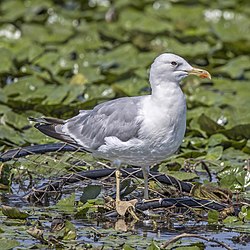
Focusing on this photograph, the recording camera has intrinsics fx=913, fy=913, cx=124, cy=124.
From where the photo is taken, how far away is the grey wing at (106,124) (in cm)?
640

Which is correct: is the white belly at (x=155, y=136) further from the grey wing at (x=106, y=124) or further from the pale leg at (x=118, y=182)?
the pale leg at (x=118, y=182)

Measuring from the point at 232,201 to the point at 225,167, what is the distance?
0.83m

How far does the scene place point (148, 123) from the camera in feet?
20.6

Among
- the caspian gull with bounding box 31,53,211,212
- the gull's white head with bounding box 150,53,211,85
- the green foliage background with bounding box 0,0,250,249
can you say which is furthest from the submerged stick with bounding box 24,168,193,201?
the gull's white head with bounding box 150,53,211,85

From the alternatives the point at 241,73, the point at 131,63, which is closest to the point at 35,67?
the point at 131,63

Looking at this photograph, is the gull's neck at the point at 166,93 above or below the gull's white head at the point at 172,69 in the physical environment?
below

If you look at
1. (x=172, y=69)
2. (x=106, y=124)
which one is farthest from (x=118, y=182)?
(x=172, y=69)

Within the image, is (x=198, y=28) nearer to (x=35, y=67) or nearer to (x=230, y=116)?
(x=35, y=67)

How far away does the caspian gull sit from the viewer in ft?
20.6

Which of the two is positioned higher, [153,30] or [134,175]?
[134,175]

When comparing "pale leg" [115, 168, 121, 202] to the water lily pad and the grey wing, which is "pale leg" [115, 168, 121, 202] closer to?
the grey wing

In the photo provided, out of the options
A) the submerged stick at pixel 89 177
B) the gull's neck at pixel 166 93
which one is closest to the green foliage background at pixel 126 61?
the submerged stick at pixel 89 177

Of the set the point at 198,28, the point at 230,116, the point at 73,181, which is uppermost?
the point at 73,181

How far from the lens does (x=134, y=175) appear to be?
700 cm
